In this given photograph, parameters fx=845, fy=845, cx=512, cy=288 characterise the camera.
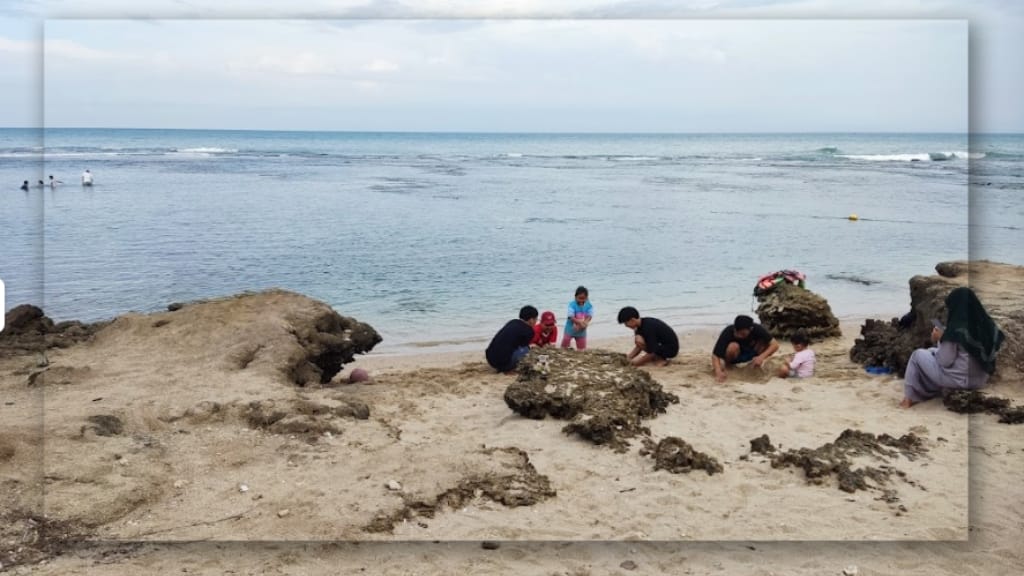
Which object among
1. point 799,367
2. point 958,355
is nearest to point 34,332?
point 799,367

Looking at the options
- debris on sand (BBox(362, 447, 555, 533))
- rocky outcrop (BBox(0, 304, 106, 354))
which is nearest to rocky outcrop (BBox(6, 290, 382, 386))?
rocky outcrop (BBox(0, 304, 106, 354))

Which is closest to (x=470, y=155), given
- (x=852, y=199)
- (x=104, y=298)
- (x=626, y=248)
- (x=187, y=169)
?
(x=187, y=169)

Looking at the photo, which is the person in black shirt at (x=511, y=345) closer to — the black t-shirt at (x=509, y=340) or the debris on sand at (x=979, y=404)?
the black t-shirt at (x=509, y=340)

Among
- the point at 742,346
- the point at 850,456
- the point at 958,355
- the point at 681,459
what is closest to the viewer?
the point at 681,459

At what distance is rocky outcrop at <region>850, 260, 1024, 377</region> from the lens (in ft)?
23.9

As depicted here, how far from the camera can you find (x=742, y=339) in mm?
8570

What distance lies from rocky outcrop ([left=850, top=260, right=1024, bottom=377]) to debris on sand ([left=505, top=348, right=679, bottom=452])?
254 cm

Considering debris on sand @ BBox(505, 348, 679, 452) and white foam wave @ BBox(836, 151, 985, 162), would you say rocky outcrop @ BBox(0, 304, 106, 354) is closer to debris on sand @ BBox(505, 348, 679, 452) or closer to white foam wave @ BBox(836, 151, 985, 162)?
debris on sand @ BBox(505, 348, 679, 452)

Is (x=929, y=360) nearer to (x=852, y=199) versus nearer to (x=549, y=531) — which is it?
(x=549, y=531)

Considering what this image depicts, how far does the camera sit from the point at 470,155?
4778 centimetres

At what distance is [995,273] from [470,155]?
4020 cm

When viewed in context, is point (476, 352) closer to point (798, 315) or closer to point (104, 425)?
point (798, 315)

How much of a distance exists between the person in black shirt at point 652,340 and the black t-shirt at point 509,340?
1080 mm

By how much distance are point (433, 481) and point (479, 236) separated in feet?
39.9
